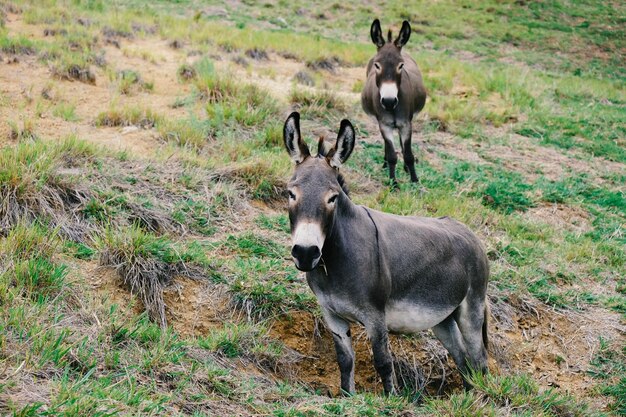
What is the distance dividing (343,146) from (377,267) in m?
0.87

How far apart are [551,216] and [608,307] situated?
6.99ft

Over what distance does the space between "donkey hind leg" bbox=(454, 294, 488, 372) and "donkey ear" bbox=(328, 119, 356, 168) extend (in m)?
1.65

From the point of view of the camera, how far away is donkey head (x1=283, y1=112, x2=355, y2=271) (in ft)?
12.6

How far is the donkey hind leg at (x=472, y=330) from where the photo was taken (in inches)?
207

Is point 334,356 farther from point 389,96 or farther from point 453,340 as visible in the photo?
point 389,96

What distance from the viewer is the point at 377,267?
4539 millimetres

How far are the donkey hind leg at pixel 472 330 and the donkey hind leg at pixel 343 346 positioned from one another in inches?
41.9

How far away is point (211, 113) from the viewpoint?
Answer: 906cm

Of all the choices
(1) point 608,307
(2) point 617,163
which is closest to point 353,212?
(1) point 608,307

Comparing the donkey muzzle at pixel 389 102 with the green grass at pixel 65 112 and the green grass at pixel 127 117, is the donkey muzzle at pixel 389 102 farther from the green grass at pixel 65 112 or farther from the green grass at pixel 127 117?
the green grass at pixel 65 112

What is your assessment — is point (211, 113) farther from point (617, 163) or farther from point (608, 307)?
point (617, 163)

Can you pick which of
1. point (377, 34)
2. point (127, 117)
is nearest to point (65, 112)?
point (127, 117)

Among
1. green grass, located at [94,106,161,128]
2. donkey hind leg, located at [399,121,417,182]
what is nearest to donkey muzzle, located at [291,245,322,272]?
donkey hind leg, located at [399,121,417,182]

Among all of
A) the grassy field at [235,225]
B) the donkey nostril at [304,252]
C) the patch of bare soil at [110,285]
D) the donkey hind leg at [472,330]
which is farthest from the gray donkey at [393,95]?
the donkey nostril at [304,252]
